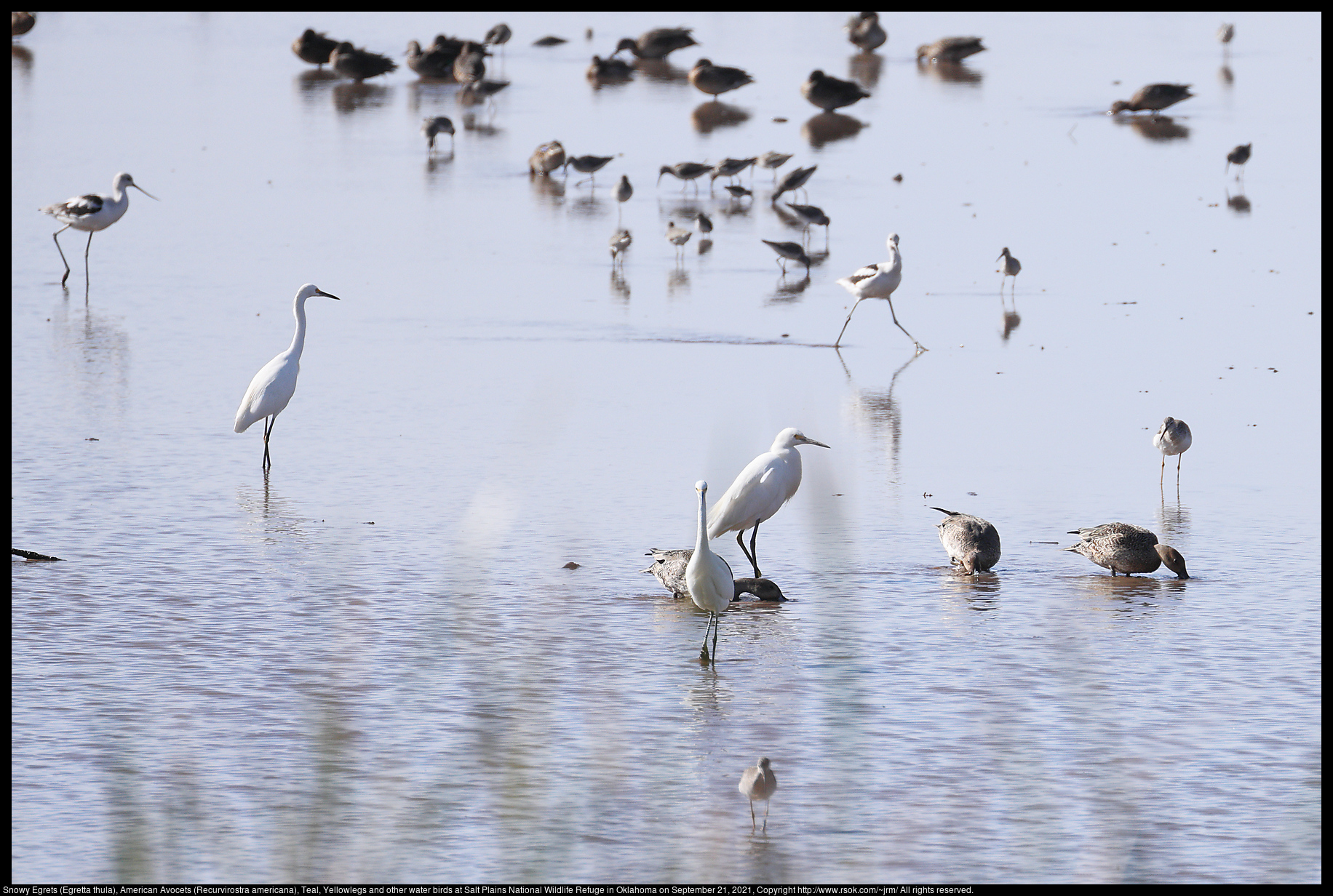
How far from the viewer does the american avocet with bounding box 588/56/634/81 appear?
147 ft

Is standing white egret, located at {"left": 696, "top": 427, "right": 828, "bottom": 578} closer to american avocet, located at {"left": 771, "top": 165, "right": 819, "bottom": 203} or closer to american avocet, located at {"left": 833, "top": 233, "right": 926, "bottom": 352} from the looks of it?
american avocet, located at {"left": 833, "top": 233, "right": 926, "bottom": 352}

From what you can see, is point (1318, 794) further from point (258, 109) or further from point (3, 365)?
point (258, 109)

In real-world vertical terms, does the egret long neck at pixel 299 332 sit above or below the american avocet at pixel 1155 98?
below

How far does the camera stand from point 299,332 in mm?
13703

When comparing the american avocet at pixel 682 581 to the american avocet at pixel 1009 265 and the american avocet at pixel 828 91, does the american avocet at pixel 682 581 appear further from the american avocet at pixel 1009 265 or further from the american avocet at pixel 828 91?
the american avocet at pixel 828 91

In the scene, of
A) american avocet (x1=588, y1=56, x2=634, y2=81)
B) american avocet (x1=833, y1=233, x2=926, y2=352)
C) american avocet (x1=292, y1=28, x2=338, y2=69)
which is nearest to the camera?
american avocet (x1=833, y1=233, x2=926, y2=352)

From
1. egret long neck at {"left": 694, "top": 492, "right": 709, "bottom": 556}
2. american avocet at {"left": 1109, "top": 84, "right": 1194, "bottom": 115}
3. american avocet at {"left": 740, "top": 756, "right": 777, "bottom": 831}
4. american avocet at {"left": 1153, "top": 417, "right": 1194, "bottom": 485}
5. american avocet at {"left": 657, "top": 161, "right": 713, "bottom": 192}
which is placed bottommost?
american avocet at {"left": 740, "top": 756, "right": 777, "bottom": 831}

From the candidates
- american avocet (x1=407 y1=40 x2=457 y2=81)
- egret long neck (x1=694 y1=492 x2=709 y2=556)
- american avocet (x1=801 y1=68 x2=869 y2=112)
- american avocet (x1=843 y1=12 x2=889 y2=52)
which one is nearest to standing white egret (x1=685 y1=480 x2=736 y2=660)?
egret long neck (x1=694 y1=492 x2=709 y2=556)

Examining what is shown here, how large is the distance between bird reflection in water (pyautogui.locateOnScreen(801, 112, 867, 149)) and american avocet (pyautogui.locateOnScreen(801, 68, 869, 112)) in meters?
0.37

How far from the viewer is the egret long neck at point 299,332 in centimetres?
1340

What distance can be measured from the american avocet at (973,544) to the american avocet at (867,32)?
4348 centimetres

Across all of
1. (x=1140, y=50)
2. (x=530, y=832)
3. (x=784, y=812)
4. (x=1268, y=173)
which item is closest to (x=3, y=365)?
(x=530, y=832)

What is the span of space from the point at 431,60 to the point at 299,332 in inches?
1307

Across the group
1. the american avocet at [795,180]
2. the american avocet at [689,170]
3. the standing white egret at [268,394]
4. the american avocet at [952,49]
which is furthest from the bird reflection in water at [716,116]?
the standing white egret at [268,394]
